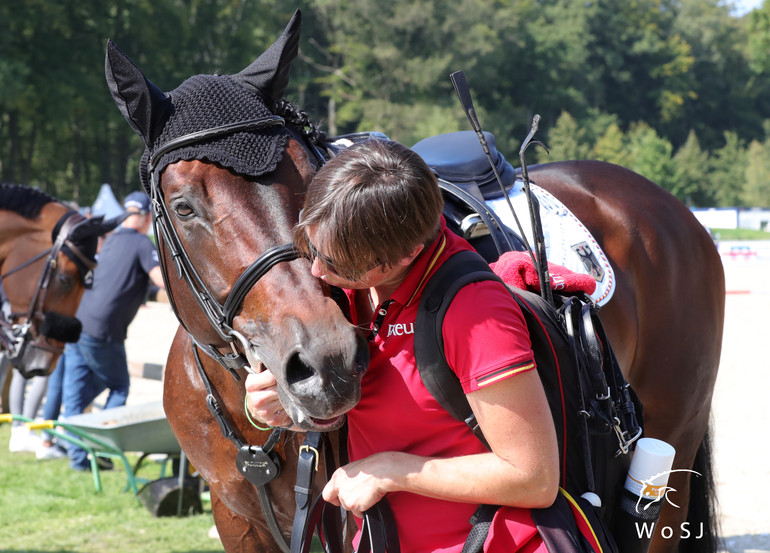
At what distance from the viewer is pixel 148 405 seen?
590 centimetres

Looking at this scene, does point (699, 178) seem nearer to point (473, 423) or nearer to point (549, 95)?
point (549, 95)

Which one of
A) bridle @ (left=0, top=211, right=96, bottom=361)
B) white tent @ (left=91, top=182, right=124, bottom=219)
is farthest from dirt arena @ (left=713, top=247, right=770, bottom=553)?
white tent @ (left=91, top=182, right=124, bottom=219)

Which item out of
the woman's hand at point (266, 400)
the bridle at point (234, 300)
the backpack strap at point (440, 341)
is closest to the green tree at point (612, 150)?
the bridle at point (234, 300)

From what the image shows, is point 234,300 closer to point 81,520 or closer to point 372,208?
point 372,208

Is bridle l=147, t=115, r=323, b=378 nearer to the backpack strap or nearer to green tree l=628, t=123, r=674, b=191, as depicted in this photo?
the backpack strap

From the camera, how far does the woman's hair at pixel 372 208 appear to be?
140cm

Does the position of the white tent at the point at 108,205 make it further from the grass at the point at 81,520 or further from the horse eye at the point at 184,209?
the horse eye at the point at 184,209

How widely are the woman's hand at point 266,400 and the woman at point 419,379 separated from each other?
225 millimetres

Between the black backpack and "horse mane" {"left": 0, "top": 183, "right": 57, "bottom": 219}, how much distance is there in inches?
226

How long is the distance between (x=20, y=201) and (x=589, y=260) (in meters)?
5.28

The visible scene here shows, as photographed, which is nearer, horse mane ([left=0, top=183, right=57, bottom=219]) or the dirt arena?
the dirt arena

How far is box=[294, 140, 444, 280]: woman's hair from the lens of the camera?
140cm

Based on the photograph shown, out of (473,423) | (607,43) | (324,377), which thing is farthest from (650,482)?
(607,43)

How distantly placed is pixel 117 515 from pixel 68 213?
254cm
